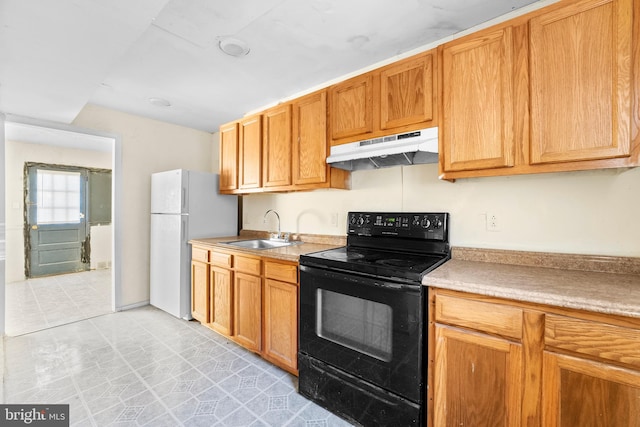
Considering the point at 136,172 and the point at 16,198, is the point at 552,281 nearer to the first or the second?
the point at 136,172

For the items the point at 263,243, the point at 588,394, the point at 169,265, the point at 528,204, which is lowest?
the point at 588,394

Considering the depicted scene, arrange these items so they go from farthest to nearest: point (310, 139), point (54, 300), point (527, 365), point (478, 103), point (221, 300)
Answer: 1. point (54, 300)
2. point (221, 300)
3. point (310, 139)
4. point (478, 103)
5. point (527, 365)

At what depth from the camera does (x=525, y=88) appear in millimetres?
1430

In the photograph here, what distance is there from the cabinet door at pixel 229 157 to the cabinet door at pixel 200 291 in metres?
0.90

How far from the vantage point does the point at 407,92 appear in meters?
1.83

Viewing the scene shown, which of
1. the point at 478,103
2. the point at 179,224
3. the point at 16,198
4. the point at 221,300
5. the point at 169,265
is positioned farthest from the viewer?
the point at 16,198

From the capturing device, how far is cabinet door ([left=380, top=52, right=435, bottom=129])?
1.75 metres

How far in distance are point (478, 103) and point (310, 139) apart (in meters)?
1.21

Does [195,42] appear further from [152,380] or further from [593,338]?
[593,338]

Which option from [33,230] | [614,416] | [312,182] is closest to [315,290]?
[312,182]

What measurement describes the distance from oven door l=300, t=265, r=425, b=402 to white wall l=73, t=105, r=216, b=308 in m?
2.65

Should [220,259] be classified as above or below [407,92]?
below

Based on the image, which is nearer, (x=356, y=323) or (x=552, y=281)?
(x=552, y=281)

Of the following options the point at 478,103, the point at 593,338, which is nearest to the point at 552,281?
the point at 593,338
